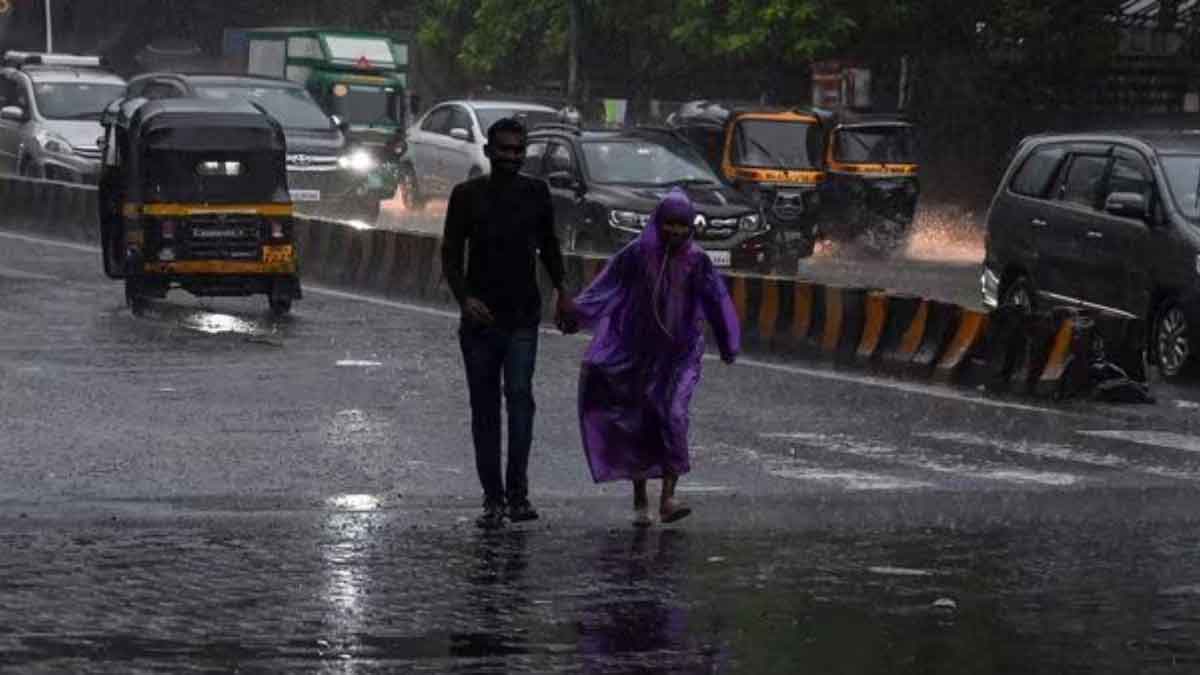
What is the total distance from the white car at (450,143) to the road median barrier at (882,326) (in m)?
8.85

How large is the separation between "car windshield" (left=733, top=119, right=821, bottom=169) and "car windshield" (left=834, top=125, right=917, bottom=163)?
6.03 feet

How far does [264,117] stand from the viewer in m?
26.0

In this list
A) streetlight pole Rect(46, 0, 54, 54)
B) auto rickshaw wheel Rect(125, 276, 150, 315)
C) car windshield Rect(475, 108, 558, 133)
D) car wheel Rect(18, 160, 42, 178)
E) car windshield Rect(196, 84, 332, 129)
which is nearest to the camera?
auto rickshaw wheel Rect(125, 276, 150, 315)

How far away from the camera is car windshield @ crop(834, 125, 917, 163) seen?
40.8 m

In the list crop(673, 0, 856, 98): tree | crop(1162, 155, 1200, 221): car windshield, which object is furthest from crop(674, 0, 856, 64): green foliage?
crop(1162, 155, 1200, 221): car windshield

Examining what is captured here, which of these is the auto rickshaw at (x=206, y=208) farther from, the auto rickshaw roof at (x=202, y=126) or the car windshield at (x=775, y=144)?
the car windshield at (x=775, y=144)

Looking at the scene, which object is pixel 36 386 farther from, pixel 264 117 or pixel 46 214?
pixel 46 214

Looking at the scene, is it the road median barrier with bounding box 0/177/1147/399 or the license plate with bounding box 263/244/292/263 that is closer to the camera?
the road median barrier with bounding box 0/177/1147/399

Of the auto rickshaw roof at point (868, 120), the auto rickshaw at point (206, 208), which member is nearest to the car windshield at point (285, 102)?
the auto rickshaw roof at point (868, 120)

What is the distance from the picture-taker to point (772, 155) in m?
38.3

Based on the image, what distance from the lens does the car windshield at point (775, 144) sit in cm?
3809

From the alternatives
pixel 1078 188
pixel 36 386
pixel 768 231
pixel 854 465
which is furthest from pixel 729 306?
pixel 768 231

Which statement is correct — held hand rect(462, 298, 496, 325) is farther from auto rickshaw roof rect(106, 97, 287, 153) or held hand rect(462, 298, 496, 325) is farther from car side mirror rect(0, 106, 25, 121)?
car side mirror rect(0, 106, 25, 121)

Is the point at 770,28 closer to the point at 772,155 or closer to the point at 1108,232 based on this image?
the point at 772,155
